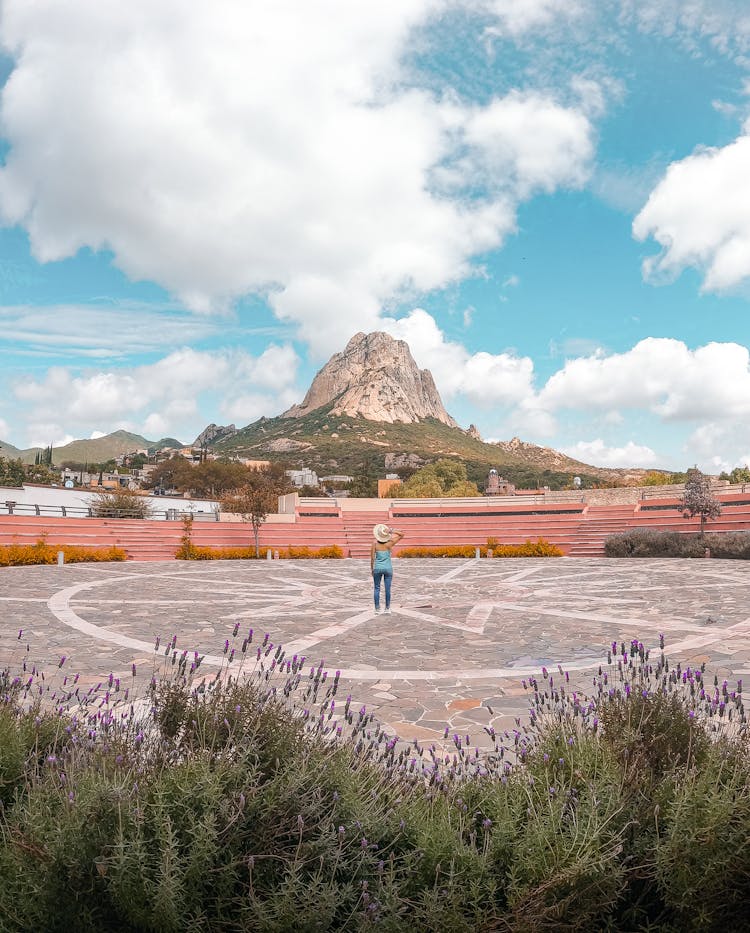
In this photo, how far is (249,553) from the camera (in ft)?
90.3

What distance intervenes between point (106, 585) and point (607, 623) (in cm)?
1173

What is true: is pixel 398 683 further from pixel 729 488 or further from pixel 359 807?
pixel 729 488

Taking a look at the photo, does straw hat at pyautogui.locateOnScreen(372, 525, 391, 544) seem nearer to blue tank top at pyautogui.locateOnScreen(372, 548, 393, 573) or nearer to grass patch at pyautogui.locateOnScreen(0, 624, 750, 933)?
blue tank top at pyautogui.locateOnScreen(372, 548, 393, 573)

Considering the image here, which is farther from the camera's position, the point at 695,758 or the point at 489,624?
the point at 489,624

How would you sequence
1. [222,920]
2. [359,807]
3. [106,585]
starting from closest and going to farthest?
[222,920] < [359,807] < [106,585]

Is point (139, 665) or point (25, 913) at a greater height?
point (25, 913)

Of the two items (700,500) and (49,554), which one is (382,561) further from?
(700,500)

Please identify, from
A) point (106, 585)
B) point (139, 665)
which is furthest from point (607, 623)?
point (106, 585)

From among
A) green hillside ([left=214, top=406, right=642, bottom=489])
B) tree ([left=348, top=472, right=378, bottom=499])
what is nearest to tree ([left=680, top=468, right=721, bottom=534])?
tree ([left=348, top=472, right=378, bottom=499])

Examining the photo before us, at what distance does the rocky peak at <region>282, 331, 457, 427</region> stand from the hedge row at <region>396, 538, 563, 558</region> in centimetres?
10888

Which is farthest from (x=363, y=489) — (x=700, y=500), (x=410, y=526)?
(x=700, y=500)

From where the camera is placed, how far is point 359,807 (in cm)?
241

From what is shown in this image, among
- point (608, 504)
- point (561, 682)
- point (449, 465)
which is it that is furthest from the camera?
point (449, 465)

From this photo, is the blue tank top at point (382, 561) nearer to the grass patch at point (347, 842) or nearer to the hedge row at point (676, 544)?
the grass patch at point (347, 842)
